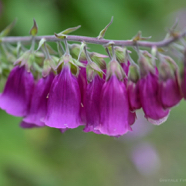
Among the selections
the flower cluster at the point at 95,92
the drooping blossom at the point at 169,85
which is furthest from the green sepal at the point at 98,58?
the drooping blossom at the point at 169,85

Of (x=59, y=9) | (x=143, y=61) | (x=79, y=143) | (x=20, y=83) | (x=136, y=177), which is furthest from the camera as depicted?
(x=136, y=177)

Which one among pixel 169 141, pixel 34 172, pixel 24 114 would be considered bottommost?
pixel 169 141

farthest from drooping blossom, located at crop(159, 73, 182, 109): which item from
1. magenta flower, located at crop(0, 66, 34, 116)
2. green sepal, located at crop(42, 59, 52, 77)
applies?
magenta flower, located at crop(0, 66, 34, 116)

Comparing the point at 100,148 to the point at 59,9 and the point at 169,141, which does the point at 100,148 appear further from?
the point at 59,9

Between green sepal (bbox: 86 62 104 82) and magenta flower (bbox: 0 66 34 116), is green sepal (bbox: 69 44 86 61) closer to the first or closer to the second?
green sepal (bbox: 86 62 104 82)

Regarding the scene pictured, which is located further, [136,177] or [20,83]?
[136,177]

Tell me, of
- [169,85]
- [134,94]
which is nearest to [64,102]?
[134,94]

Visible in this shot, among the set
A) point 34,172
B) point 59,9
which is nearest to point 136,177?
point 34,172

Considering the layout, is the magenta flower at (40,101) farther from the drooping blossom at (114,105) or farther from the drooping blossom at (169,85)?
the drooping blossom at (169,85)
